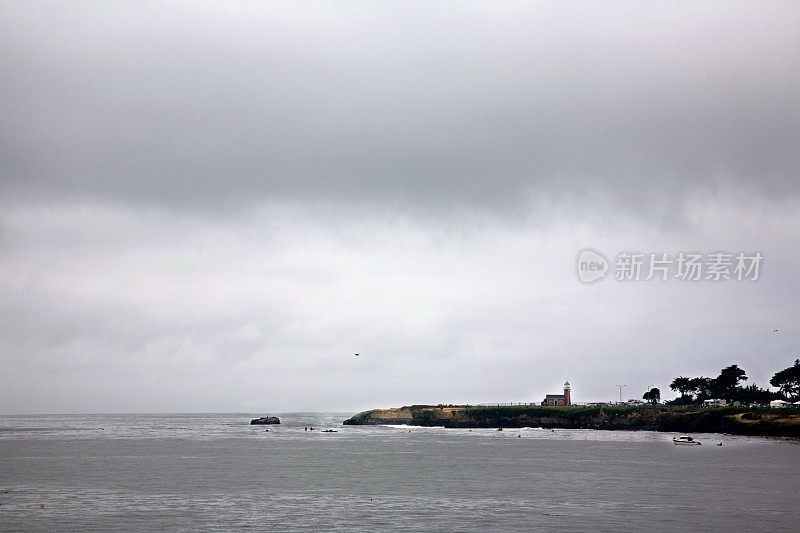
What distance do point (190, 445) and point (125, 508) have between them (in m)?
82.6

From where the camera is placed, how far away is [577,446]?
127 metres

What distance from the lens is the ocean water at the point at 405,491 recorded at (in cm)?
4697

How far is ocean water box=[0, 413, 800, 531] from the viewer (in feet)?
154

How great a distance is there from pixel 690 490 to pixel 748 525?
17.8m

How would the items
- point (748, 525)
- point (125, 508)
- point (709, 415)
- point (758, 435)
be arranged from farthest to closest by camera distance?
point (709, 415)
point (758, 435)
point (125, 508)
point (748, 525)

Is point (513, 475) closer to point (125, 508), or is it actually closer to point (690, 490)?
point (690, 490)

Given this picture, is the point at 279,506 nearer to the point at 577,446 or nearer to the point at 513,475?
the point at 513,475

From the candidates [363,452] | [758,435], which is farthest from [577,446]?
[758,435]

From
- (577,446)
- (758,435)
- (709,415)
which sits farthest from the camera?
(709,415)

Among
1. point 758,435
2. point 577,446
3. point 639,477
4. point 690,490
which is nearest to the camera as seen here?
point 690,490

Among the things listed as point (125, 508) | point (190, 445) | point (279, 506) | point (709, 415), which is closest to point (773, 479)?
point (279, 506)

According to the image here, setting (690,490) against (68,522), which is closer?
(68,522)

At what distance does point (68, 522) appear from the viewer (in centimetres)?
4703

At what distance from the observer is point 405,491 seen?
6316 cm
